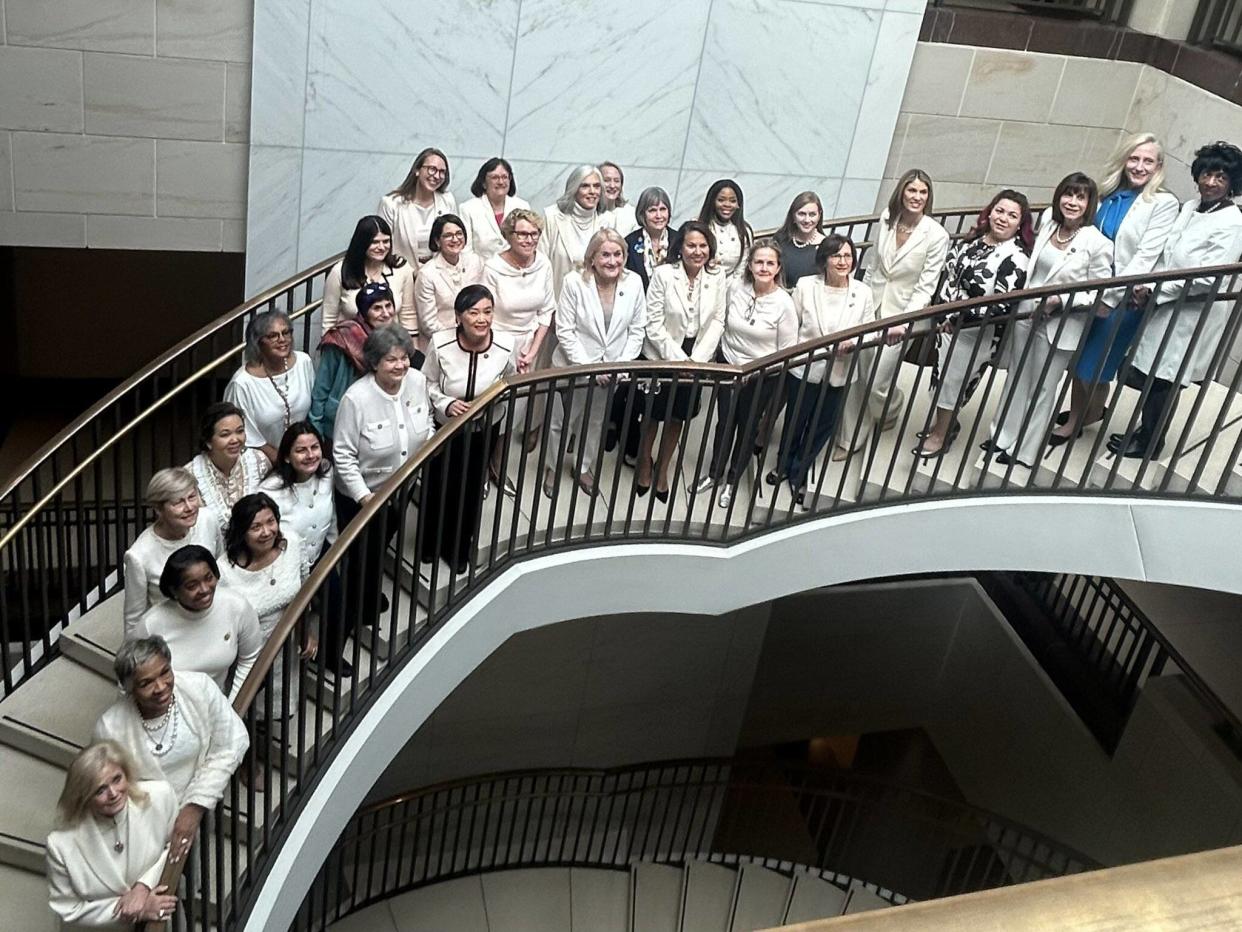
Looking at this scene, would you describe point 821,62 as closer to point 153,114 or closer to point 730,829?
point 153,114

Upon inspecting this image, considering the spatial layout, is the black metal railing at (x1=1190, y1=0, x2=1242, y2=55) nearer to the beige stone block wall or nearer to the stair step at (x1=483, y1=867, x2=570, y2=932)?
the beige stone block wall

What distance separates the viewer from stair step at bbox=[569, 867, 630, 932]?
9242mm

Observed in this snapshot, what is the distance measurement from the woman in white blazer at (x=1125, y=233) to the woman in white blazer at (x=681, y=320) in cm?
186

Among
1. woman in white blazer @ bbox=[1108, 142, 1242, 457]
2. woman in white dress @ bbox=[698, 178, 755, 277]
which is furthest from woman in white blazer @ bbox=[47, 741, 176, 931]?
woman in white blazer @ bbox=[1108, 142, 1242, 457]

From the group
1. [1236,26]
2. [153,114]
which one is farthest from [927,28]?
[153,114]

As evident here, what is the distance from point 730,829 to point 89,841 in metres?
8.27

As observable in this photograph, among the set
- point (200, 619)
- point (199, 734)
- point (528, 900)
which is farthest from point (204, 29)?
point (528, 900)

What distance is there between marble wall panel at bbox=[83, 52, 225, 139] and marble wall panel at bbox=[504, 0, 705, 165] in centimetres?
193

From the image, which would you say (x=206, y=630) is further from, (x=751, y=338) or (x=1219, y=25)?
(x=1219, y=25)

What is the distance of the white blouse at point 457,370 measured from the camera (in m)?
5.48

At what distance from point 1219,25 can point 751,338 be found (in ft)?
18.1

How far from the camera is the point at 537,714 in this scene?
1060cm

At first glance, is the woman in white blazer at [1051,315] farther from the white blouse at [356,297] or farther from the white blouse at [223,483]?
the white blouse at [223,483]

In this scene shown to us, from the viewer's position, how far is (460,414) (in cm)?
515
